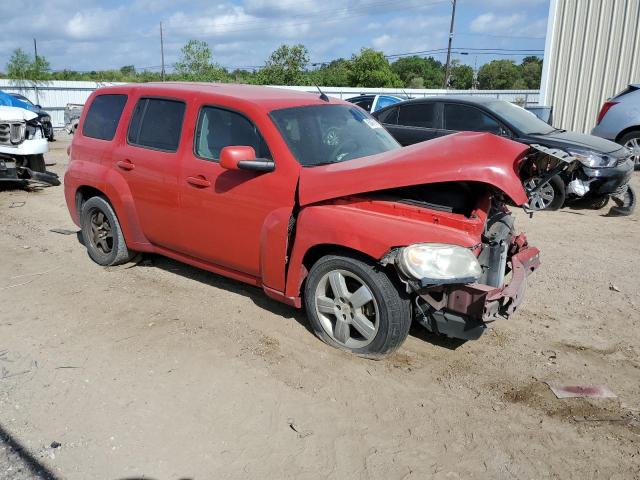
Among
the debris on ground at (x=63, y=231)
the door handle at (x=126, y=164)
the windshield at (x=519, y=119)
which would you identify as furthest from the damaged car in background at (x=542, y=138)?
the debris on ground at (x=63, y=231)

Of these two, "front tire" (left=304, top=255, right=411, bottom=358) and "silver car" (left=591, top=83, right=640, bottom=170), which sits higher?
"silver car" (left=591, top=83, right=640, bottom=170)

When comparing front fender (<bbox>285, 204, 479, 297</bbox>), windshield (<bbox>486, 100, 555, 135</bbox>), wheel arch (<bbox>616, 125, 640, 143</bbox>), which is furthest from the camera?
wheel arch (<bbox>616, 125, 640, 143</bbox>)

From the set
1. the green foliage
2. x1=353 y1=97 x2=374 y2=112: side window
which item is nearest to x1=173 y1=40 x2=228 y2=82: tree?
the green foliage

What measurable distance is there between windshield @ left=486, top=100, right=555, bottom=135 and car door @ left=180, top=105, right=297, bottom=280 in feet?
17.9

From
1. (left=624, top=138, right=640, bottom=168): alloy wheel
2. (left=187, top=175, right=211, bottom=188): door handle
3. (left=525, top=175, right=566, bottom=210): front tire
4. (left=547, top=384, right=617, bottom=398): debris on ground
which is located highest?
(left=624, top=138, right=640, bottom=168): alloy wheel

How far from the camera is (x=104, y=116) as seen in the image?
5680 mm

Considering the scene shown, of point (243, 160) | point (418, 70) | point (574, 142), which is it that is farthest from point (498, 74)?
point (243, 160)

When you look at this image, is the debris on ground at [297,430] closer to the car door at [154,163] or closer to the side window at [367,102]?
the car door at [154,163]

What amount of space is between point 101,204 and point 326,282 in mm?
2910

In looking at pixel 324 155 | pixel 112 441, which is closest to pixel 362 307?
pixel 324 155

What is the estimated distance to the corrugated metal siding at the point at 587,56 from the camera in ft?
45.7

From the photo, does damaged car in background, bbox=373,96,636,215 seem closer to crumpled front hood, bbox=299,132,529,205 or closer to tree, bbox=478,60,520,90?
crumpled front hood, bbox=299,132,529,205

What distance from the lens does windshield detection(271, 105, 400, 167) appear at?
4344mm

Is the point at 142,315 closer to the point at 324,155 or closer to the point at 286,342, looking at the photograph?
A: the point at 286,342
